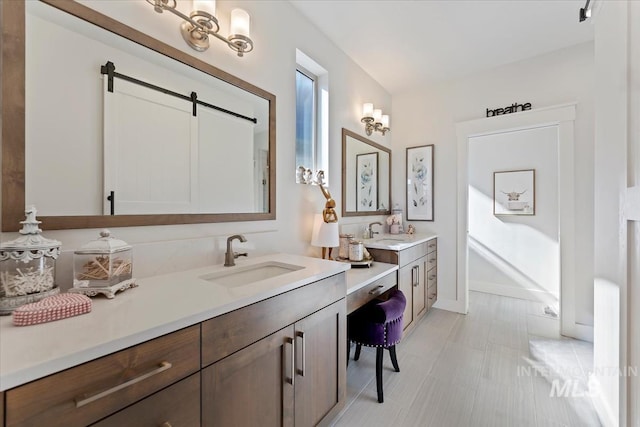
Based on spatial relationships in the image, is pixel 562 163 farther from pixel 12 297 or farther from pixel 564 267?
pixel 12 297

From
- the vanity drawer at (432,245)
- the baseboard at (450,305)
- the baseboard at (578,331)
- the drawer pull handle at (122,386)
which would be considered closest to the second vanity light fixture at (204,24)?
the drawer pull handle at (122,386)

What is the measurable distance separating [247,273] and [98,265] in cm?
68

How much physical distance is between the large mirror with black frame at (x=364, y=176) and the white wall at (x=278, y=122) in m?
0.11

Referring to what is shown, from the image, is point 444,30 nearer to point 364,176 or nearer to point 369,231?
point 364,176

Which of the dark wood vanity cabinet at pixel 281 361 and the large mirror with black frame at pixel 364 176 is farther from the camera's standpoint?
the large mirror with black frame at pixel 364 176

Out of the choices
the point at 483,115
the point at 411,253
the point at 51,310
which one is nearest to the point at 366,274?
the point at 411,253

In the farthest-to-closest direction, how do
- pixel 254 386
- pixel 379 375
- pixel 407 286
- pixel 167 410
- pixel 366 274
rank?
pixel 407 286 < pixel 366 274 < pixel 379 375 < pixel 254 386 < pixel 167 410

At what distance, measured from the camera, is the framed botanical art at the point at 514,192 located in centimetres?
373

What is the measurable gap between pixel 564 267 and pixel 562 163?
3.34 ft

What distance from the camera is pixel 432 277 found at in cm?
314

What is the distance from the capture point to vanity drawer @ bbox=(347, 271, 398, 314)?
172cm

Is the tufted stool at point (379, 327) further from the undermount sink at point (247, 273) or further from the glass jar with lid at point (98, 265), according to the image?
the glass jar with lid at point (98, 265)

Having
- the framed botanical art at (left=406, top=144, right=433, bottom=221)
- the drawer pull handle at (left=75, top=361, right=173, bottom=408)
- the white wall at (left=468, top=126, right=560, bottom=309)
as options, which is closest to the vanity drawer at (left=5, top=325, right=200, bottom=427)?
the drawer pull handle at (left=75, top=361, right=173, bottom=408)

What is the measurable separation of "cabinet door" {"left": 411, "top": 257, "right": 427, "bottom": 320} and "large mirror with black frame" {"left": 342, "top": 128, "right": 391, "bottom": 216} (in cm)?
76
